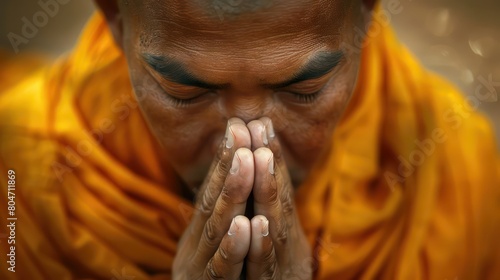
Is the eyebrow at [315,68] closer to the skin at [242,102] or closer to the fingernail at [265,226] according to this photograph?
the skin at [242,102]

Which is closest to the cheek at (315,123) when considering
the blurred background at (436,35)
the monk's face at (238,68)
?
the monk's face at (238,68)

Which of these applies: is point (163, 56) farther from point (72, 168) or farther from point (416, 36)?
point (416, 36)

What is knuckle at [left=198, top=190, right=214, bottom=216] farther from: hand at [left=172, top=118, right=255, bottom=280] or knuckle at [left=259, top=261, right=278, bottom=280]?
knuckle at [left=259, top=261, right=278, bottom=280]

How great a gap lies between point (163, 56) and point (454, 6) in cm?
146

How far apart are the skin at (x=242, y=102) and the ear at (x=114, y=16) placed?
32 mm

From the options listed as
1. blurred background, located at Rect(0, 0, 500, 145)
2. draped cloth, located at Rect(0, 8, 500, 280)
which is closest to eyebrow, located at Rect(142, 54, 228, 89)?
draped cloth, located at Rect(0, 8, 500, 280)

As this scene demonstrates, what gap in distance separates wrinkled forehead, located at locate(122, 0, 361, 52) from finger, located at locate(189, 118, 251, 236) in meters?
0.11

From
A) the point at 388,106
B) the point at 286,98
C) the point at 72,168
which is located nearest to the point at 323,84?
the point at 286,98

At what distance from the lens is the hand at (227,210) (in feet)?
3.10

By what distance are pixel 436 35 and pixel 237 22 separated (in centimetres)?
130

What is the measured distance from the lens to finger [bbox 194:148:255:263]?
94 cm

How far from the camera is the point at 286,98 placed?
41.1 inches

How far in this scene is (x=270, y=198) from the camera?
97cm

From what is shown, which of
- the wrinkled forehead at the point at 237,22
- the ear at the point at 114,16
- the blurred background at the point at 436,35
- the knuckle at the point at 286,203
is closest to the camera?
the wrinkled forehead at the point at 237,22
